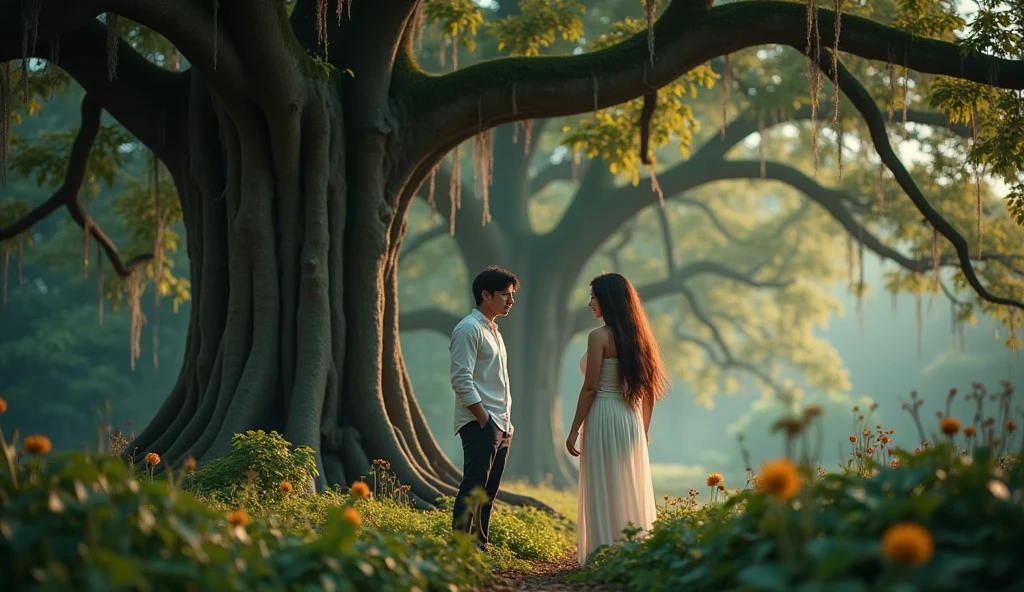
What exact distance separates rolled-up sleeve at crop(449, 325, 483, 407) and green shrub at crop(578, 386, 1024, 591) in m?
2.21

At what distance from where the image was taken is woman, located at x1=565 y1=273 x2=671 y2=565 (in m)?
6.76

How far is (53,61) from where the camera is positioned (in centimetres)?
788

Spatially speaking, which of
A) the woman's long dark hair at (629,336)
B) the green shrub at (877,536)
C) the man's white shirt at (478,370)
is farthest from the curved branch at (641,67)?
the green shrub at (877,536)

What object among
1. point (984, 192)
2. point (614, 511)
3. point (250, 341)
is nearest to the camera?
point (614, 511)

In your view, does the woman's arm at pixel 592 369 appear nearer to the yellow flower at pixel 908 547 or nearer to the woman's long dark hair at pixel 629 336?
the woman's long dark hair at pixel 629 336

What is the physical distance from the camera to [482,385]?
267 inches

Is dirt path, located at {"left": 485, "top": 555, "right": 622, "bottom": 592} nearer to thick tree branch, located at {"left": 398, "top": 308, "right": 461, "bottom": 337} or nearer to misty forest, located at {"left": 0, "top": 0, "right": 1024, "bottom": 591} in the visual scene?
misty forest, located at {"left": 0, "top": 0, "right": 1024, "bottom": 591}

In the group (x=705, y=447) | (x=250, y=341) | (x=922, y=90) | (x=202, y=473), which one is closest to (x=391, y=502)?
(x=202, y=473)

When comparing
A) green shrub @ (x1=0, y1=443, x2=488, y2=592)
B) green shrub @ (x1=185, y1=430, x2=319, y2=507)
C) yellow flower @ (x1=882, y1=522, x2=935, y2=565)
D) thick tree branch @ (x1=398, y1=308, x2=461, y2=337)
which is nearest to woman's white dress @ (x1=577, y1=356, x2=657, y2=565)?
green shrub @ (x1=185, y1=430, x2=319, y2=507)

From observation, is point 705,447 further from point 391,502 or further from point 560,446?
point 391,502

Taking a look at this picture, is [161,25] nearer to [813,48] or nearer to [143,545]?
[143,545]

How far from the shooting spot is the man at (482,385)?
6574 millimetres

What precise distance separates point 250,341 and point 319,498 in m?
2.21

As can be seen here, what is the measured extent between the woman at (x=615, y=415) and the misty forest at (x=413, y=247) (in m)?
0.29
